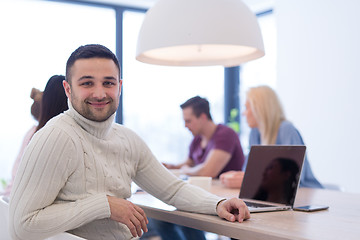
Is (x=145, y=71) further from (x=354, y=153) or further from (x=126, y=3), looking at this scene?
(x=354, y=153)

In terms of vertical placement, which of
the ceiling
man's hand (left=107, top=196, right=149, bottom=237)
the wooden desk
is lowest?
the wooden desk

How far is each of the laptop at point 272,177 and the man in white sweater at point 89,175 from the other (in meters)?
0.28

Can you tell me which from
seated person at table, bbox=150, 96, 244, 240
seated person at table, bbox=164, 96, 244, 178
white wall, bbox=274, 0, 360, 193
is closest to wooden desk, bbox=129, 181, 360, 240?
seated person at table, bbox=150, 96, 244, 240

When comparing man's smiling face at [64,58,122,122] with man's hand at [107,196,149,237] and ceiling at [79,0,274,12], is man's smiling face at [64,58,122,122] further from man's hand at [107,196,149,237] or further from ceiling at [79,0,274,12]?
ceiling at [79,0,274,12]

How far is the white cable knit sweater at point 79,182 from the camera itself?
1.17m

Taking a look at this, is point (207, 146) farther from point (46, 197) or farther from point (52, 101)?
point (46, 197)

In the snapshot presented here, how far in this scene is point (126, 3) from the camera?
14.9ft

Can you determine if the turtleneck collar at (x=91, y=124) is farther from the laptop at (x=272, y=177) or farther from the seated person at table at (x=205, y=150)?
the seated person at table at (x=205, y=150)

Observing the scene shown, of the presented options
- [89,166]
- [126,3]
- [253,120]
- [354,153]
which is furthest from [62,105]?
[126,3]

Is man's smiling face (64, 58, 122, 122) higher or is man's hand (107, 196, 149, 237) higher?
man's smiling face (64, 58, 122, 122)

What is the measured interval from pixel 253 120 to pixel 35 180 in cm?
188

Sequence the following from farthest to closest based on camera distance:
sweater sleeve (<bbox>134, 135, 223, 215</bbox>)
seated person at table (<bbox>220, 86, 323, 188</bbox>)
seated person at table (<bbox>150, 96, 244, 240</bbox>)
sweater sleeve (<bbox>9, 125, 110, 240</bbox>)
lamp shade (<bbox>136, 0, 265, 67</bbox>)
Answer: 1. seated person at table (<bbox>220, 86, 323, 188</bbox>)
2. seated person at table (<bbox>150, 96, 244, 240</bbox>)
3. lamp shade (<bbox>136, 0, 265, 67</bbox>)
4. sweater sleeve (<bbox>134, 135, 223, 215</bbox>)
5. sweater sleeve (<bbox>9, 125, 110, 240</bbox>)

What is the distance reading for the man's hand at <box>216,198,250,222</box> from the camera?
133 cm

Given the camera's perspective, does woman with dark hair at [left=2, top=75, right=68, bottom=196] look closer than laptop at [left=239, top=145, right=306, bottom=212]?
No
